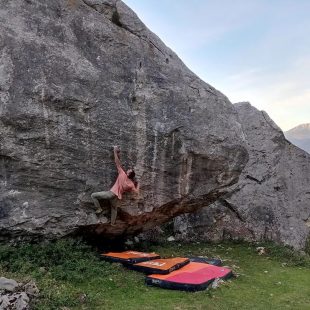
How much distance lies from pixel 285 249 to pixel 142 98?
7656mm

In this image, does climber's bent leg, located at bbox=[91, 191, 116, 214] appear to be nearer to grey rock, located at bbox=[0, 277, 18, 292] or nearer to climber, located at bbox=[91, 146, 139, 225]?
climber, located at bbox=[91, 146, 139, 225]

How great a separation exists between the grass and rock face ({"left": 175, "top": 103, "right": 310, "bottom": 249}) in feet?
13.3

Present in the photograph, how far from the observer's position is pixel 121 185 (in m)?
12.7

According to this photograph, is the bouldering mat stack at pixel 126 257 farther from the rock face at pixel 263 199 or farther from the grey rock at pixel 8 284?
the rock face at pixel 263 199

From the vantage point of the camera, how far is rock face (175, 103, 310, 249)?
1797cm

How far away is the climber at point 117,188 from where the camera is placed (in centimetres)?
1259

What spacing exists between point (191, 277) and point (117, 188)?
303 centimetres

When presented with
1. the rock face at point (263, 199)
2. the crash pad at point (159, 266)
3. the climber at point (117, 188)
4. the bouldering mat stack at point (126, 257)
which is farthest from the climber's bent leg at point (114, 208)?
the rock face at point (263, 199)

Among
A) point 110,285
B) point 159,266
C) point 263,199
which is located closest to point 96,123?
point 159,266

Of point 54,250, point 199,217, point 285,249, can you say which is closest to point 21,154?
point 54,250

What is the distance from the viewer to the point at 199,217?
17984 mm

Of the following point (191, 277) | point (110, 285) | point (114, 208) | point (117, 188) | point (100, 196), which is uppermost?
point (117, 188)

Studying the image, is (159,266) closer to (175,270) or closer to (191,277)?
(175,270)

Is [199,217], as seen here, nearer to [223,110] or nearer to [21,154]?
A: [223,110]
